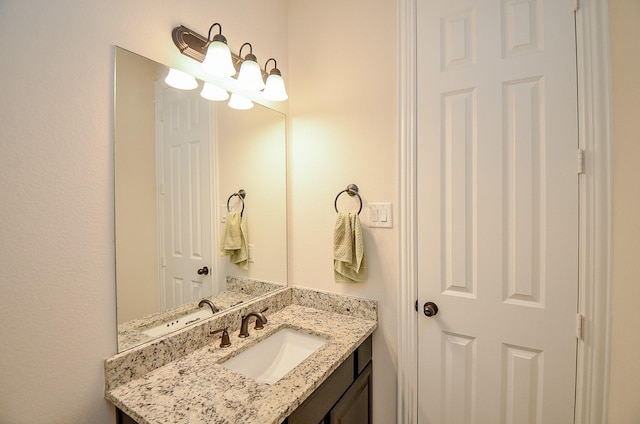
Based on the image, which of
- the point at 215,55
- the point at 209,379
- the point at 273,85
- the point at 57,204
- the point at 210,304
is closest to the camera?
the point at 57,204

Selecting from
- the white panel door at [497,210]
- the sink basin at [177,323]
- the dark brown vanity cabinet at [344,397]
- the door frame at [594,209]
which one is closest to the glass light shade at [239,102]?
the white panel door at [497,210]

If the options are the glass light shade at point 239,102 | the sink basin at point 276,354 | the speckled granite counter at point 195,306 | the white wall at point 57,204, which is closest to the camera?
the white wall at point 57,204

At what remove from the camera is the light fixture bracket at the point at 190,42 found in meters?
1.06

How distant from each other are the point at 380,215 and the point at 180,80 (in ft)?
3.40

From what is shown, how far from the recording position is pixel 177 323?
1.12 m

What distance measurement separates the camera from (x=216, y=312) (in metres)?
1.24

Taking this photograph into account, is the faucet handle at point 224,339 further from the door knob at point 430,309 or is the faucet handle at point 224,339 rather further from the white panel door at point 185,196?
the door knob at point 430,309

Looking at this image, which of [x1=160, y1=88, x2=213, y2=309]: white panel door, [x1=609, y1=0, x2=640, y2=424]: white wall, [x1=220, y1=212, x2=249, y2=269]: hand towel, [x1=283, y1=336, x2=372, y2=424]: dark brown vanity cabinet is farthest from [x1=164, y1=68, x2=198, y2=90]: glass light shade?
[x1=609, y1=0, x2=640, y2=424]: white wall

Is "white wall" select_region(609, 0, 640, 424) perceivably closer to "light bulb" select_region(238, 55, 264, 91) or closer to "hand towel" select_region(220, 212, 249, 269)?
"light bulb" select_region(238, 55, 264, 91)

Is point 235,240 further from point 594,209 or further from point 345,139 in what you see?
point 594,209

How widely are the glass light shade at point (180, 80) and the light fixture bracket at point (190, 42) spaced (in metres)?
0.08

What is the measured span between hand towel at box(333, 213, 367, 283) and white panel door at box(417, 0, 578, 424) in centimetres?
28

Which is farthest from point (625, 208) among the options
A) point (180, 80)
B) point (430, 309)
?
point (180, 80)

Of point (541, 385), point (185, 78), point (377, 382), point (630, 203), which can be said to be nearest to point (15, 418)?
point (185, 78)
